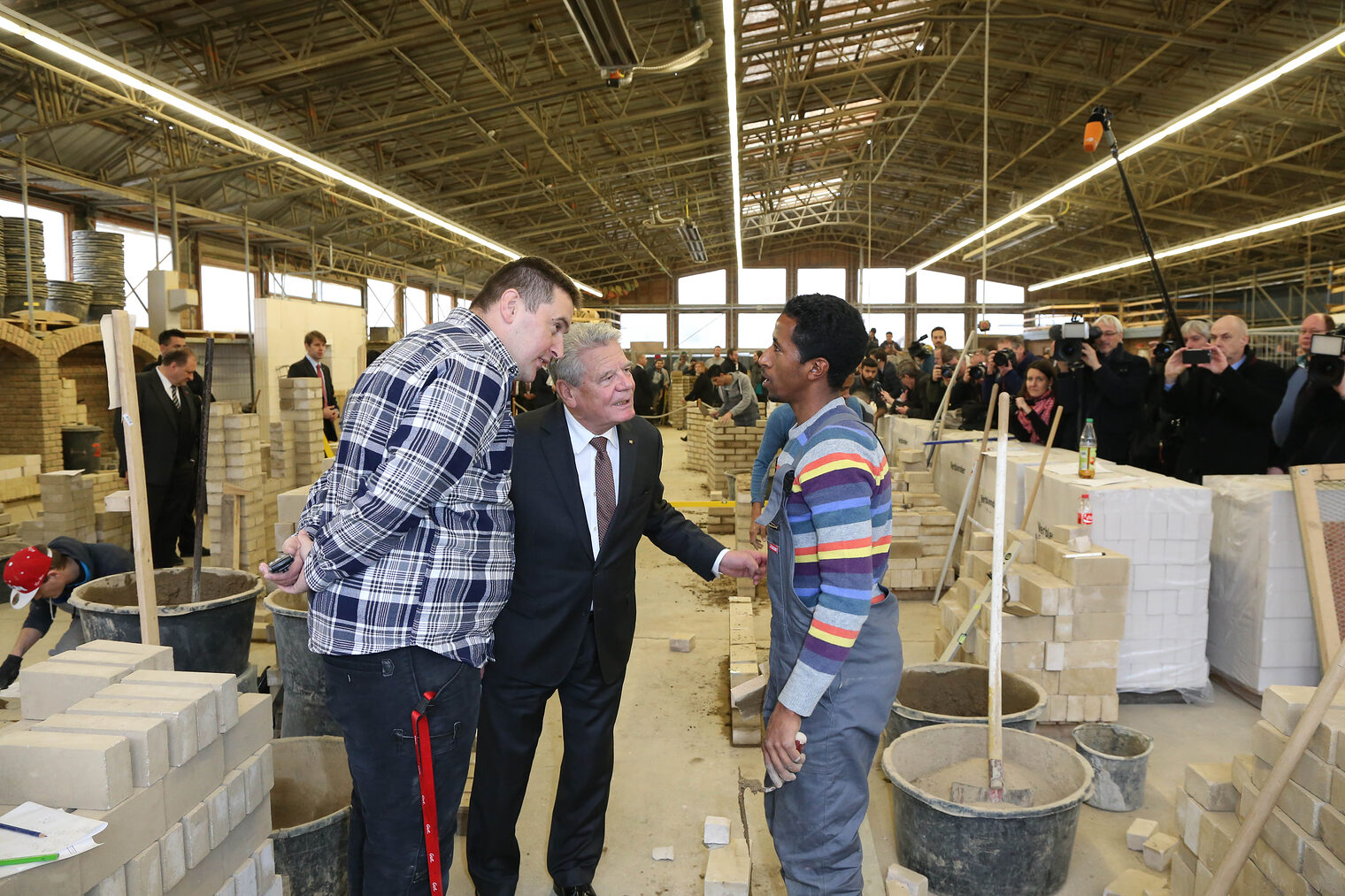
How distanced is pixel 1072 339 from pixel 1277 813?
3928mm

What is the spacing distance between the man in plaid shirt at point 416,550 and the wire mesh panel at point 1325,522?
12.2 ft

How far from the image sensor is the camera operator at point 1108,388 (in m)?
5.76

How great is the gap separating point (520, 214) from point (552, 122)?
7.02 m

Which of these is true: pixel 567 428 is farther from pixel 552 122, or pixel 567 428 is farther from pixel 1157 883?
pixel 552 122

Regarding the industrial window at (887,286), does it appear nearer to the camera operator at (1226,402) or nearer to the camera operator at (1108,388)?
the camera operator at (1108,388)

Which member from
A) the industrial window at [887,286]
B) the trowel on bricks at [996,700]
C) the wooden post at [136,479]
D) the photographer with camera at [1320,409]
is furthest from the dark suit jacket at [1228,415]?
the industrial window at [887,286]

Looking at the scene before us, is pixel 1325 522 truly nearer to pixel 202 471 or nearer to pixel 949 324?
pixel 202 471

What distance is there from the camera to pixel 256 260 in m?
19.0

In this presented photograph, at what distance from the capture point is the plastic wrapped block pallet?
4.26 metres

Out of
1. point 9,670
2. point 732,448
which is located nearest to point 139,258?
point 732,448

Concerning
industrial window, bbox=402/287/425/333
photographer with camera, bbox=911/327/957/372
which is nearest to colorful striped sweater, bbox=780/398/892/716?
photographer with camera, bbox=911/327/957/372

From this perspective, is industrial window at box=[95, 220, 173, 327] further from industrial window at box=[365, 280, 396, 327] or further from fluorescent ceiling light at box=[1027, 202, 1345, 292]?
fluorescent ceiling light at box=[1027, 202, 1345, 292]

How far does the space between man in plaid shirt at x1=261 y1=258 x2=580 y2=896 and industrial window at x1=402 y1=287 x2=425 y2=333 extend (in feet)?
81.3

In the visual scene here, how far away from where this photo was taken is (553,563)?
2477 millimetres
